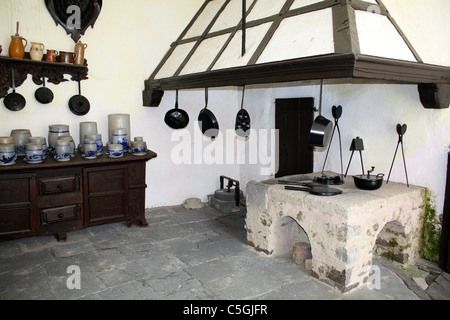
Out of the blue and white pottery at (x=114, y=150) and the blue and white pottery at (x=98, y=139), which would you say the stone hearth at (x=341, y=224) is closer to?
the blue and white pottery at (x=114, y=150)

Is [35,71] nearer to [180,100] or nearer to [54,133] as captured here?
[54,133]

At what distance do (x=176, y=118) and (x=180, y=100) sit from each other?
0.41m

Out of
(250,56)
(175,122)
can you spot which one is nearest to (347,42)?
(250,56)

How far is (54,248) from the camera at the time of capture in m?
3.97

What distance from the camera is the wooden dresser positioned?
3902 mm

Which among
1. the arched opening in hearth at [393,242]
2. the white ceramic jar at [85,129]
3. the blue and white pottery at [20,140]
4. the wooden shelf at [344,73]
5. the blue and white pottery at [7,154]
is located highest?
the wooden shelf at [344,73]

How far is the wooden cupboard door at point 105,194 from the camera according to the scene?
4.31 metres

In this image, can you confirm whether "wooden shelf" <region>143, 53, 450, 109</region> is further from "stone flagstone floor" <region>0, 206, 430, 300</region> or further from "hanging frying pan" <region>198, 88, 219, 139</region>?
"stone flagstone floor" <region>0, 206, 430, 300</region>

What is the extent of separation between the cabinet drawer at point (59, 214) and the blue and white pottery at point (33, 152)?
579 millimetres

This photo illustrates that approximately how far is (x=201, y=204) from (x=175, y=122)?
1332 millimetres

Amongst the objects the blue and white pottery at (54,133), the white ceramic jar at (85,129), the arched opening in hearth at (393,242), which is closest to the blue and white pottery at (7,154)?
the blue and white pottery at (54,133)

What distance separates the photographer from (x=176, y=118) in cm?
522

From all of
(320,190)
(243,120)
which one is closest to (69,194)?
(243,120)

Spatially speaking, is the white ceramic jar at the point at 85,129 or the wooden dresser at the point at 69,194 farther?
the white ceramic jar at the point at 85,129
